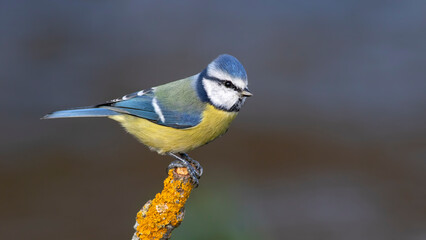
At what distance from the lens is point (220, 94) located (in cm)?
246

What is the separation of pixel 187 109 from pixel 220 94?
0.16m

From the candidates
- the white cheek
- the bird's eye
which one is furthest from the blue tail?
the bird's eye

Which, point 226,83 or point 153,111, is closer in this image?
point 226,83

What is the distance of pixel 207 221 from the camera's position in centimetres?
210

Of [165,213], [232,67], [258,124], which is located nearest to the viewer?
[165,213]

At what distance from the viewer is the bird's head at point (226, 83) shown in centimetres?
236

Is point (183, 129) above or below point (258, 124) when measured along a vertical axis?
below

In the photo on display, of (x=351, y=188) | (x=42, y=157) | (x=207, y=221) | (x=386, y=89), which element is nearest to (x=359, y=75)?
(x=386, y=89)

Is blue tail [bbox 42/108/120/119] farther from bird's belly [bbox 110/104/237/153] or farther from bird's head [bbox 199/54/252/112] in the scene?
bird's head [bbox 199/54/252/112]

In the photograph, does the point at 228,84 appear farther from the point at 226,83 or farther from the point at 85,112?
the point at 85,112

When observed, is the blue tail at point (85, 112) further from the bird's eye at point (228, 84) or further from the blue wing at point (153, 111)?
the bird's eye at point (228, 84)

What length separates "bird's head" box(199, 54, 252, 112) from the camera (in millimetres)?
2361

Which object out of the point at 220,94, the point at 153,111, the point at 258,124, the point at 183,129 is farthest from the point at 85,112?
the point at 258,124

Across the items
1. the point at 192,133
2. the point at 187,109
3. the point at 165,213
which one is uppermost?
the point at 187,109
